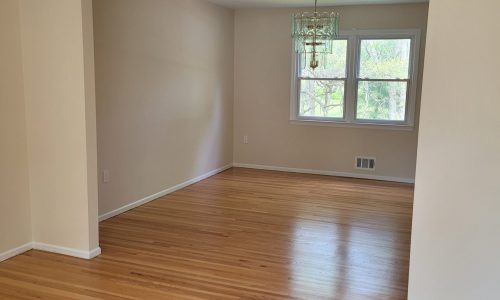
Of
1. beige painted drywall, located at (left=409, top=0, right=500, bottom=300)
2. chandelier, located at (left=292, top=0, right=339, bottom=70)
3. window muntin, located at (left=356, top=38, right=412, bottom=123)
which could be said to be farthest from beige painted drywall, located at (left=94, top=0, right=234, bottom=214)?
beige painted drywall, located at (left=409, top=0, right=500, bottom=300)

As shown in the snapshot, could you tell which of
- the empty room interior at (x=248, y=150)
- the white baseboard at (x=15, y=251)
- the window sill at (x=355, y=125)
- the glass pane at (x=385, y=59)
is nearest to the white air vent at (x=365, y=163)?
the empty room interior at (x=248, y=150)

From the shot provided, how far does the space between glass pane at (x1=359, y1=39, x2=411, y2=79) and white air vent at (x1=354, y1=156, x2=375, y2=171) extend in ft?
3.72

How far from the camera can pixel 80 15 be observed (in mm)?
3158

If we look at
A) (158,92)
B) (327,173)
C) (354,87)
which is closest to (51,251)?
(158,92)

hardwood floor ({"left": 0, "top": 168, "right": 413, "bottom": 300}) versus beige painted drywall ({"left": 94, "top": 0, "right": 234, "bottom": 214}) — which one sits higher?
beige painted drywall ({"left": 94, "top": 0, "right": 234, "bottom": 214})

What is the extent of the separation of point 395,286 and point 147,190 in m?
2.91

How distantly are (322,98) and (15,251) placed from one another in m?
4.47

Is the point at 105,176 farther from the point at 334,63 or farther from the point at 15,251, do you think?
the point at 334,63

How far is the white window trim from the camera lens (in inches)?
236

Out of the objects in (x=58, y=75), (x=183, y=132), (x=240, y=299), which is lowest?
(x=240, y=299)

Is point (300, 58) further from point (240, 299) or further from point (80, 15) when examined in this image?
point (240, 299)

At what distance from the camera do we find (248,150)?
707 cm

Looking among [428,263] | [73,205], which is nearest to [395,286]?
[428,263]

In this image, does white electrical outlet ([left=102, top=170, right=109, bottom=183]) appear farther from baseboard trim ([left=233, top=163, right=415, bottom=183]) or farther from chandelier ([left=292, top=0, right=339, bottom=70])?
baseboard trim ([left=233, top=163, right=415, bottom=183])
